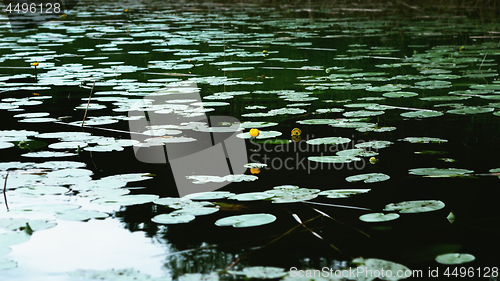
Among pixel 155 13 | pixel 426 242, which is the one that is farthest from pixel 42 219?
pixel 155 13

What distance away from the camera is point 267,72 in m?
4.43

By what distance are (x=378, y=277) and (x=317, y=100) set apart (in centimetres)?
215

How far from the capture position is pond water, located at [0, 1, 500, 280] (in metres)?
1.47

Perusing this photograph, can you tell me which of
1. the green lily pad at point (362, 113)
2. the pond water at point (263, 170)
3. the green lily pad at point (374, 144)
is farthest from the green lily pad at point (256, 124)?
the green lily pad at point (374, 144)

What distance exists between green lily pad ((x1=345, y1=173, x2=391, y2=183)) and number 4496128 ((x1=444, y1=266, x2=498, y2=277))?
0.63 metres

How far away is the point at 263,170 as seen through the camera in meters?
2.15

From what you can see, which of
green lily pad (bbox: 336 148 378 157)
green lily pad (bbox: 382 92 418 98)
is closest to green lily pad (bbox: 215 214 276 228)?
green lily pad (bbox: 336 148 378 157)

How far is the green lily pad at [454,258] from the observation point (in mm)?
1394

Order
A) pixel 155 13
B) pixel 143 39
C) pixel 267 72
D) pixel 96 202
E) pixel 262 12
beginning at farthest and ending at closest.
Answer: pixel 155 13 → pixel 262 12 → pixel 143 39 → pixel 267 72 → pixel 96 202

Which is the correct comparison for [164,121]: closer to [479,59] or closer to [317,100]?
[317,100]

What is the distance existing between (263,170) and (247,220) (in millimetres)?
520

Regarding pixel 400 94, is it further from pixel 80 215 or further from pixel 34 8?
pixel 34 8

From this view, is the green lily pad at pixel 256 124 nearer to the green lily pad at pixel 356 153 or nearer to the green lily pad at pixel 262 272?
the green lily pad at pixel 356 153

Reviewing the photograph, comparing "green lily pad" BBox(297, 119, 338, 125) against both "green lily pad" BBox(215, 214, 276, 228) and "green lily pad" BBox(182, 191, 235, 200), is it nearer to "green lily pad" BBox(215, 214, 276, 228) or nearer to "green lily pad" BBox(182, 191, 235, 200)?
"green lily pad" BBox(182, 191, 235, 200)
